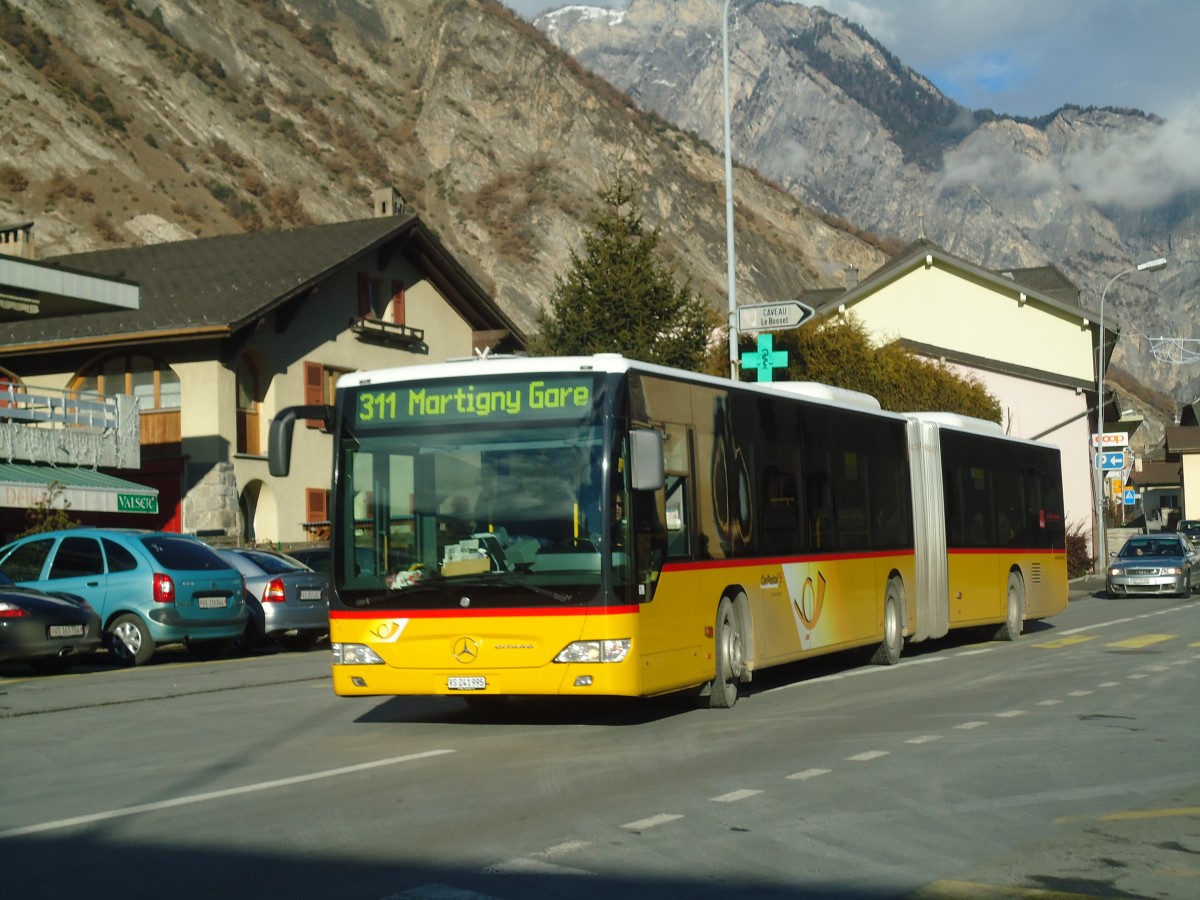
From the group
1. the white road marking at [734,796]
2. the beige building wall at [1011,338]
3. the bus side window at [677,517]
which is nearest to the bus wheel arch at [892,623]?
the bus side window at [677,517]

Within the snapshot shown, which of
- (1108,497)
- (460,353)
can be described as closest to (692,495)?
(460,353)

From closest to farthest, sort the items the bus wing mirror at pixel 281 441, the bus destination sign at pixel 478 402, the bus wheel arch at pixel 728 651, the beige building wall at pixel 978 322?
1. the bus wing mirror at pixel 281 441
2. the bus destination sign at pixel 478 402
3. the bus wheel arch at pixel 728 651
4. the beige building wall at pixel 978 322

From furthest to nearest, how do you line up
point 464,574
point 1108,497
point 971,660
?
point 1108,497 → point 971,660 → point 464,574

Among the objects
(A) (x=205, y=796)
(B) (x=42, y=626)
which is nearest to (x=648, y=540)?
(A) (x=205, y=796)

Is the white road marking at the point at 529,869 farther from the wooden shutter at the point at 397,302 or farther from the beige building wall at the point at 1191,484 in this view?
the beige building wall at the point at 1191,484

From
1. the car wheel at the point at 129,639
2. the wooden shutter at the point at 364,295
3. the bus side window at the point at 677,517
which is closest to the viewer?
the bus side window at the point at 677,517

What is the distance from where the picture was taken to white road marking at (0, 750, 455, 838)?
8461mm

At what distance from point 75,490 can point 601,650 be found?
2144cm

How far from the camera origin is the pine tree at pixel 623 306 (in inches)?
1962

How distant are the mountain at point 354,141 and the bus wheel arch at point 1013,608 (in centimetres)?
5268

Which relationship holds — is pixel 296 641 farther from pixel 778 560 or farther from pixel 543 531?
pixel 543 531

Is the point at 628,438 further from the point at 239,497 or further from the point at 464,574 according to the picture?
the point at 239,497

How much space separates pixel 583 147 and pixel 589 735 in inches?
4260

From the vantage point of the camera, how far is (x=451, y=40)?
12369 cm
